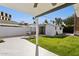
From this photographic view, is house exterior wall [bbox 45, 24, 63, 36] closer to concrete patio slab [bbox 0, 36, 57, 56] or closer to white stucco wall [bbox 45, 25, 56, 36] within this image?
white stucco wall [bbox 45, 25, 56, 36]

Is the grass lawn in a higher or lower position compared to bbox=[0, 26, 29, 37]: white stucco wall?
lower

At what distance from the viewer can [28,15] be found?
271 cm

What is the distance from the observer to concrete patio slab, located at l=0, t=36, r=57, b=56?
2779 millimetres

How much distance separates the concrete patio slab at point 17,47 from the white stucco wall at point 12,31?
0.27 ft

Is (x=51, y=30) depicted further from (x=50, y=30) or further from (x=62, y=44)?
(x=62, y=44)

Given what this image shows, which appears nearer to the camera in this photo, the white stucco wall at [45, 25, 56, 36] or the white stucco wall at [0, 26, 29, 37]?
the white stucco wall at [45, 25, 56, 36]

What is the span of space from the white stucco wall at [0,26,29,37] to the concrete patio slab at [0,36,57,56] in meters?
0.08

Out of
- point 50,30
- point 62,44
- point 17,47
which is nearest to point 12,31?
point 17,47

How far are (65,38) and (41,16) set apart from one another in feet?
1.74

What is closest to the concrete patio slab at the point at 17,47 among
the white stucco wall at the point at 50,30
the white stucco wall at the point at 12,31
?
the white stucco wall at the point at 12,31

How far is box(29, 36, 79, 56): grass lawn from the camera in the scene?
9.02ft

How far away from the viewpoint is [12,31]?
9.82 ft

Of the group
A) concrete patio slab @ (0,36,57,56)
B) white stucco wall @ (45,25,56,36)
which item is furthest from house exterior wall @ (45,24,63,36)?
concrete patio slab @ (0,36,57,56)

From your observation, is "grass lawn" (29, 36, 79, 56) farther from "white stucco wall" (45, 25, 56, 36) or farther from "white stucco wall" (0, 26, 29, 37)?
"white stucco wall" (0, 26, 29, 37)
